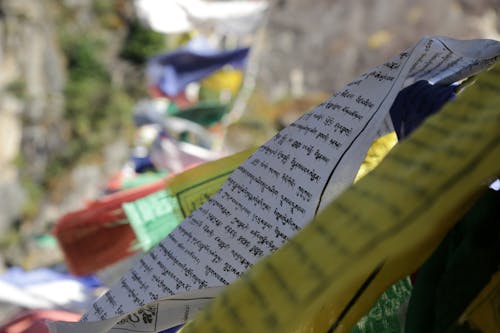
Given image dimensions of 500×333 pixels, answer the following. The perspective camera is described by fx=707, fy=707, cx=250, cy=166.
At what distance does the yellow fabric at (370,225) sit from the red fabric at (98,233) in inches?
28.3

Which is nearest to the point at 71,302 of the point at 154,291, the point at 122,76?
the point at 154,291

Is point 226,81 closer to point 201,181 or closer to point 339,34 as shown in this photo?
point 339,34

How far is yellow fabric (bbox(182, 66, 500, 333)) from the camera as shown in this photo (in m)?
0.25

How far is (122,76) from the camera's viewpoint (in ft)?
24.9

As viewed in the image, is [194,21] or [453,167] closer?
[453,167]

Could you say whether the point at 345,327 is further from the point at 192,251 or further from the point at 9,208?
the point at 9,208

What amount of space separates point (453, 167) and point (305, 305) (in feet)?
0.25

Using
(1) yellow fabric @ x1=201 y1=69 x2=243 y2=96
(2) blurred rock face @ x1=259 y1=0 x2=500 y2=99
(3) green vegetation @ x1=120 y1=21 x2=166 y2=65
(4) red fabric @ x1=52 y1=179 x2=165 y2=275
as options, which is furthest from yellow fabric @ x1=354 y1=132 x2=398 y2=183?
(3) green vegetation @ x1=120 y1=21 x2=166 y2=65

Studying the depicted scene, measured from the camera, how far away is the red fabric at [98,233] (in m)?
1.00

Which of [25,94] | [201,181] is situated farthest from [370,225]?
[25,94]

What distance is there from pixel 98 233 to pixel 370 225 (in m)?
0.84

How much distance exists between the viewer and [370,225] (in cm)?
25

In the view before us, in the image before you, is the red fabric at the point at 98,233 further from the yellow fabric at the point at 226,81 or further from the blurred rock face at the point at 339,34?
the blurred rock face at the point at 339,34

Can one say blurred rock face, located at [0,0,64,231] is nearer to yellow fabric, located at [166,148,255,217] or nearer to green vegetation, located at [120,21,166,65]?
green vegetation, located at [120,21,166,65]
